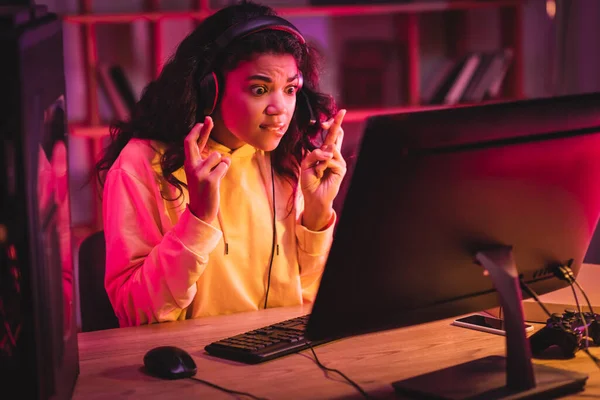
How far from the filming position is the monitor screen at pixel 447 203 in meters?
1.00

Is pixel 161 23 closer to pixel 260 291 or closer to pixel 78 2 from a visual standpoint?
pixel 78 2

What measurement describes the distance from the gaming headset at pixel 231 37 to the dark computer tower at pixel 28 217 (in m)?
0.62

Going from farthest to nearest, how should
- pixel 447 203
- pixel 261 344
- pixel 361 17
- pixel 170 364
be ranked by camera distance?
pixel 361 17 → pixel 261 344 → pixel 170 364 → pixel 447 203

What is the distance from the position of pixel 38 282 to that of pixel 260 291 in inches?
39.1

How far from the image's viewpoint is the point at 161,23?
3.44m

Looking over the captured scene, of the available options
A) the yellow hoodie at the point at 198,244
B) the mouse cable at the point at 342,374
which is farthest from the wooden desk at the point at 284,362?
the yellow hoodie at the point at 198,244

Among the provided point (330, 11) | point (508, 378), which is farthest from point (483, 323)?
point (330, 11)

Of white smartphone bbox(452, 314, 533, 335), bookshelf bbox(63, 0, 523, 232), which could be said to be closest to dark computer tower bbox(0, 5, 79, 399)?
white smartphone bbox(452, 314, 533, 335)

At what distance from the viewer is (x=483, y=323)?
1.44m

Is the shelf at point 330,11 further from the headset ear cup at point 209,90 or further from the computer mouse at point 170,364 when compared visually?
the computer mouse at point 170,364

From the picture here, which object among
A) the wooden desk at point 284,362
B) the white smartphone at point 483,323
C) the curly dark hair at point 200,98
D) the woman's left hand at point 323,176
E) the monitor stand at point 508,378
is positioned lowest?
the wooden desk at point 284,362

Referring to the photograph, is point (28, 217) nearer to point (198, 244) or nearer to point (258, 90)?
point (198, 244)

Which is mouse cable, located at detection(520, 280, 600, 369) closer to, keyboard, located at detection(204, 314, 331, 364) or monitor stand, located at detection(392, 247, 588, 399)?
monitor stand, located at detection(392, 247, 588, 399)

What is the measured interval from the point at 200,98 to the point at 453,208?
89 cm
